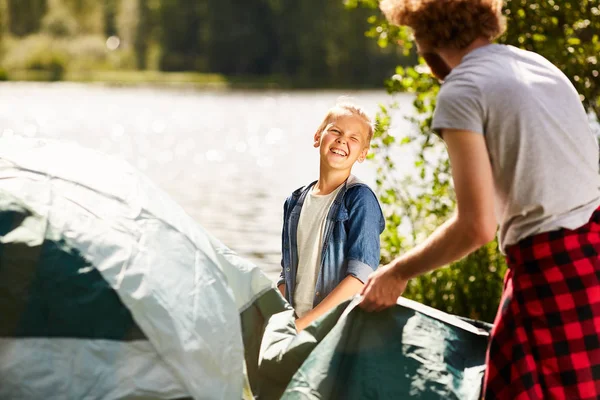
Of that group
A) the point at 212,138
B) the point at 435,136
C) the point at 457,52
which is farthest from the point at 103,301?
the point at 212,138

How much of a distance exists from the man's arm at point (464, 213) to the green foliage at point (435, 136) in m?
2.86

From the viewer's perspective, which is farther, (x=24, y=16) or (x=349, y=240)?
(x=24, y=16)

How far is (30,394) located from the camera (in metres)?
2.71

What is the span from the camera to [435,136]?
20.5 feet

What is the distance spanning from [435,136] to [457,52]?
150 inches

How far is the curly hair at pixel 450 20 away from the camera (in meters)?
2.41

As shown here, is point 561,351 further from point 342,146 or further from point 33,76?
point 33,76

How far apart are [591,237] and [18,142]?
6.49ft

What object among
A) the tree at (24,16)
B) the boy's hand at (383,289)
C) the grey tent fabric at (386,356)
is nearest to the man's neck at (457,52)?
the boy's hand at (383,289)

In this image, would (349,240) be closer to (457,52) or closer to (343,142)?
(343,142)

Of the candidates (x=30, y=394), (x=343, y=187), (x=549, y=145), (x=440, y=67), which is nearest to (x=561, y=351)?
(x=549, y=145)

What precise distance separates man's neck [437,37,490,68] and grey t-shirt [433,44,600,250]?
5cm

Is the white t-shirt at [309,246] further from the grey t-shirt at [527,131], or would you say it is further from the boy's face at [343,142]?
the grey t-shirt at [527,131]

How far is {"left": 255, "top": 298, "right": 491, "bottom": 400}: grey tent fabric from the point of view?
108 inches
